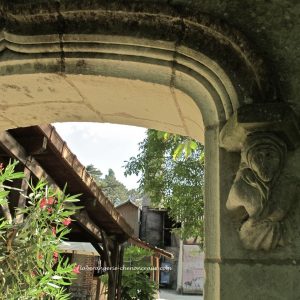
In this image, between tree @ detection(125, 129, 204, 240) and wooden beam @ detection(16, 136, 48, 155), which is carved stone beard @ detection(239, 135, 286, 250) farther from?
tree @ detection(125, 129, 204, 240)

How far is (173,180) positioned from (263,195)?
8011 millimetres

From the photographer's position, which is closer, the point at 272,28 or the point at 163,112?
the point at 272,28

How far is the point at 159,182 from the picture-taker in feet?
30.3

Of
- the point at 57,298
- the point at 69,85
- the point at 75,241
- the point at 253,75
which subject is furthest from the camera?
the point at 75,241

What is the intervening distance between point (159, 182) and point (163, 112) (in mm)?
7712

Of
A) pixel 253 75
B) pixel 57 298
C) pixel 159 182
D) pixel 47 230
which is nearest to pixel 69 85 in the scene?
pixel 253 75

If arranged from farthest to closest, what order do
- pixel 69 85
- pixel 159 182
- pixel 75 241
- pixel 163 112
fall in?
pixel 159 182 < pixel 75 241 < pixel 163 112 < pixel 69 85

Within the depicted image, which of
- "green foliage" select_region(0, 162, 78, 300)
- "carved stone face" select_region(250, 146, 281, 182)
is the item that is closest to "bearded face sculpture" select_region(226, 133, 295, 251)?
"carved stone face" select_region(250, 146, 281, 182)

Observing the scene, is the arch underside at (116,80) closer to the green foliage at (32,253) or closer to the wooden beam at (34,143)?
the green foliage at (32,253)

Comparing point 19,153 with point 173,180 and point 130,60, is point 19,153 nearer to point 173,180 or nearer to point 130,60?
point 130,60

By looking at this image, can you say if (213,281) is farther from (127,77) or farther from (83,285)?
(83,285)

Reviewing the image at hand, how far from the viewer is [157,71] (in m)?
1.33

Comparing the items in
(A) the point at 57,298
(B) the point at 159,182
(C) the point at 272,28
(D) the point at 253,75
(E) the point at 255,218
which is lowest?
(A) the point at 57,298

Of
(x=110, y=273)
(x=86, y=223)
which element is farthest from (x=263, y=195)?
(x=110, y=273)
